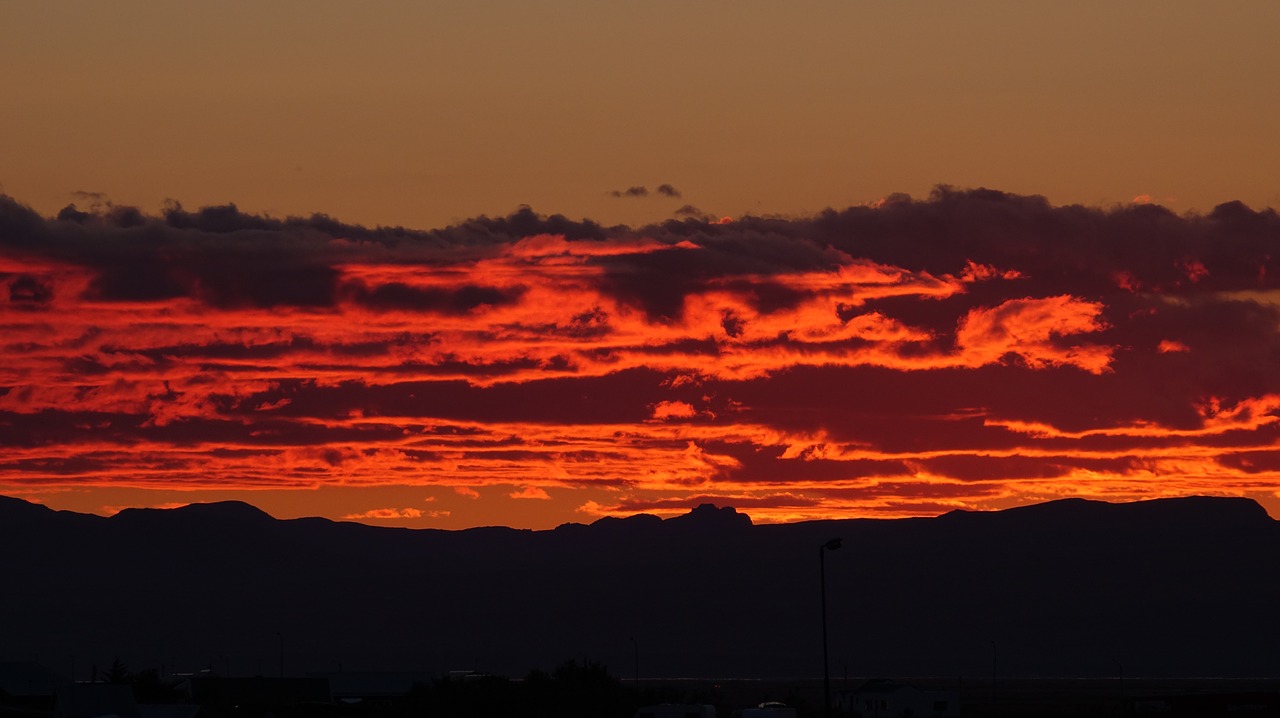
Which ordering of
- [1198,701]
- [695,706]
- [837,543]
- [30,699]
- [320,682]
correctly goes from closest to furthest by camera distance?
[837,543] < [695,706] < [1198,701] < [30,699] < [320,682]

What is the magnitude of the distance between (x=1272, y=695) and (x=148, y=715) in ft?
239

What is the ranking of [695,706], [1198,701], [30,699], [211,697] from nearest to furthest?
[695,706] < [1198,701] < [30,699] < [211,697]

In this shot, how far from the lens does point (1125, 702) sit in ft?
543

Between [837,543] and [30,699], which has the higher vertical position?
[837,543]

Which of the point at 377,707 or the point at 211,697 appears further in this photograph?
the point at 211,697

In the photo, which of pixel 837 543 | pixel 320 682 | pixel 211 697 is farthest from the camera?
pixel 320 682

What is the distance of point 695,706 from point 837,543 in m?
40.5

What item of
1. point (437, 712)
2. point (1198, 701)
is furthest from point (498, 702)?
point (1198, 701)

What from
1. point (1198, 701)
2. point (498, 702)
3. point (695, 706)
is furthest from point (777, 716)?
point (1198, 701)

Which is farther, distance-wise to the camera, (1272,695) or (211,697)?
(211,697)

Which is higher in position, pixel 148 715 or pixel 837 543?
pixel 837 543

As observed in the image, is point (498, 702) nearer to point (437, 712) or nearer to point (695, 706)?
point (437, 712)

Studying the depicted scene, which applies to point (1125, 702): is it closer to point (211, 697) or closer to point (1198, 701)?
point (1198, 701)

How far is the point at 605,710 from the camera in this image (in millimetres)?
132000
